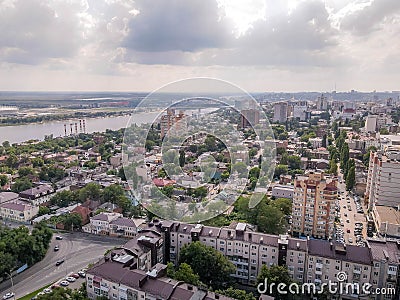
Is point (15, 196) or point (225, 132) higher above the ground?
point (225, 132)

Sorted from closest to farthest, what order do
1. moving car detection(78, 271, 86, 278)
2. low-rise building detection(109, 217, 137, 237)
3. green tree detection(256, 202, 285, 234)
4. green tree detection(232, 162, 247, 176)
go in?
moving car detection(78, 271, 86, 278) → green tree detection(256, 202, 285, 234) → low-rise building detection(109, 217, 137, 237) → green tree detection(232, 162, 247, 176)

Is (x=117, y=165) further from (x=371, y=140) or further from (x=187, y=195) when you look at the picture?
(x=371, y=140)

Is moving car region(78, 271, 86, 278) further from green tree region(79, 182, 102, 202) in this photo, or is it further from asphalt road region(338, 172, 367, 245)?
asphalt road region(338, 172, 367, 245)

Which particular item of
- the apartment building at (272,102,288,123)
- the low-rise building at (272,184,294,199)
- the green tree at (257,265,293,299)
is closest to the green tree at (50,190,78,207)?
the low-rise building at (272,184,294,199)

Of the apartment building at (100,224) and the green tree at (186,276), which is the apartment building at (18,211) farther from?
the green tree at (186,276)

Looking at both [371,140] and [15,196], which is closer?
[15,196]

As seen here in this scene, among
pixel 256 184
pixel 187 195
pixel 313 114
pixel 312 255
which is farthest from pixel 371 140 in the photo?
pixel 313 114

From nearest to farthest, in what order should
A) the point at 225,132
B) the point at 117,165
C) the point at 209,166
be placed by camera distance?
the point at 225,132, the point at 209,166, the point at 117,165
